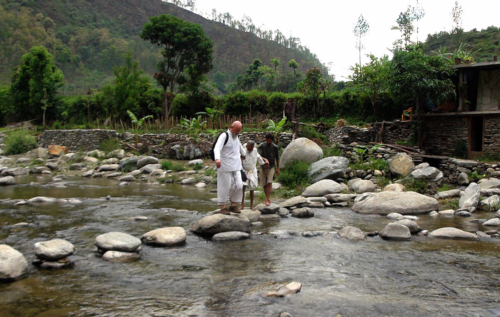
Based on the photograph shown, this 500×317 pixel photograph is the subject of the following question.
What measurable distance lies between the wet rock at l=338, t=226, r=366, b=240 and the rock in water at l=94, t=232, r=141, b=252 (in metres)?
3.14

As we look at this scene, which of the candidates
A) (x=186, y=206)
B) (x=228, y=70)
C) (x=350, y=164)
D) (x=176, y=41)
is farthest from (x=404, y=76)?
(x=228, y=70)

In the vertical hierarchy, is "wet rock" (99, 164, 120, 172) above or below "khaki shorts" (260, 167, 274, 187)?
below

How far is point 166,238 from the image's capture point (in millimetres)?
5172

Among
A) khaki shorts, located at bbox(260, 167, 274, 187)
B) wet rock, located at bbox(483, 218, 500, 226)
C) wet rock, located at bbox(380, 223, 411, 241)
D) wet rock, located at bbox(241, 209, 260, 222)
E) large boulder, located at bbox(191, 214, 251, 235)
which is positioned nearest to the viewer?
wet rock, located at bbox(380, 223, 411, 241)

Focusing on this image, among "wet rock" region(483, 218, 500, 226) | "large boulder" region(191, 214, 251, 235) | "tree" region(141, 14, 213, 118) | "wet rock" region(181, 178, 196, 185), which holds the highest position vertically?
"tree" region(141, 14, 213, 118)

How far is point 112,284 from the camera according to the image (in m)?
3.77

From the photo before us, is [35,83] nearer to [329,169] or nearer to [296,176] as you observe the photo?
[296,176]

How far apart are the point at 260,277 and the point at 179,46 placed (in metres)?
21.1

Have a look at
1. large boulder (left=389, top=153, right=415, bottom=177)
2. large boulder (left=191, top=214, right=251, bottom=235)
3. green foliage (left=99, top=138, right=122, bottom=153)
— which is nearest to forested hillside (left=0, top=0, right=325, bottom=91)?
green foliage (left=99, top=138, right=122, bottom=153)

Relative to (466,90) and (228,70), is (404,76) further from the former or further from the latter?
(228,70)

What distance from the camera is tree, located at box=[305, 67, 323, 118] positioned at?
1988 cm

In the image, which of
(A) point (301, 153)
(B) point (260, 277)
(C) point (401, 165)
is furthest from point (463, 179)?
(B) point (260, 277)

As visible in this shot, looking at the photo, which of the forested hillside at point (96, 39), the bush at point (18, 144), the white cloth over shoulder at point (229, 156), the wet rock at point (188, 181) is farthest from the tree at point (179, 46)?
the forested hillside at point (96, 39)

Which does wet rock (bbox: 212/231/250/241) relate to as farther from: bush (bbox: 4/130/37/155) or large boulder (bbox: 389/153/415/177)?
bush (bbox: 4/130/37/155)
